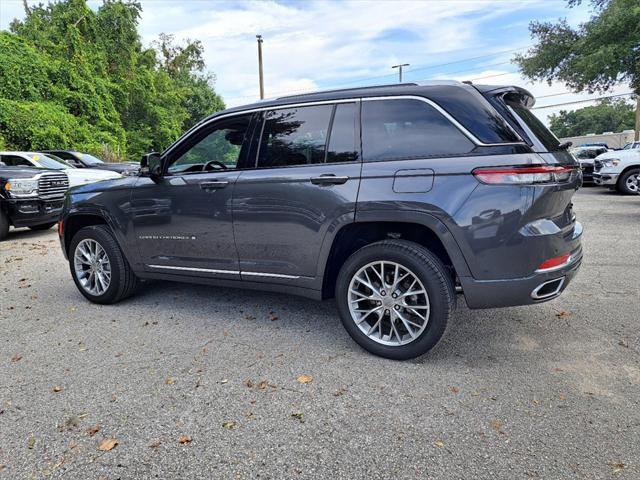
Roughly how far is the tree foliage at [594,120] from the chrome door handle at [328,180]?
3846 inches

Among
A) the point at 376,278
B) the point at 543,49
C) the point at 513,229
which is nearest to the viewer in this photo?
the point at 513,229

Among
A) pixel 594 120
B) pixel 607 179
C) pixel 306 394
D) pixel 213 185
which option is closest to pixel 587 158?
pixel 607 179

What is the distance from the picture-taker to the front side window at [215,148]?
13.1 feet

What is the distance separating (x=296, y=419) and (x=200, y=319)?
1.93 m

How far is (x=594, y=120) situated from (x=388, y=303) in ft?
358

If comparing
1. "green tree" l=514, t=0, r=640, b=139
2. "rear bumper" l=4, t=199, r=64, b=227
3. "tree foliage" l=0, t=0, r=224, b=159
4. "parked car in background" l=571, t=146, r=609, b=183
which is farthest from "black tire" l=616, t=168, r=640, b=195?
"tree foliage" l=0, t=0, r=224, b=159

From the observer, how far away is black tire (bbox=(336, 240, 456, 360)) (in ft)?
10.3

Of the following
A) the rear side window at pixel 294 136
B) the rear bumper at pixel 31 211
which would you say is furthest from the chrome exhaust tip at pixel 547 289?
the rear bumper at pixel 31 211

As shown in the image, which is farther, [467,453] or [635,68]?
[635,68]

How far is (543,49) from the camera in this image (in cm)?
2297

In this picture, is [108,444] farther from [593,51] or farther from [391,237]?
[593,51]

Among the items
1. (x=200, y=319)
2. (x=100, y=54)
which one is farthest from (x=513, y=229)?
(x=100, y=54)

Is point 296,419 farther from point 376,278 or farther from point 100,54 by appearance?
point 100,54

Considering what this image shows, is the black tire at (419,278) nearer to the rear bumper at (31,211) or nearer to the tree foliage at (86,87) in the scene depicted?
the rear bumper at (31,211)
